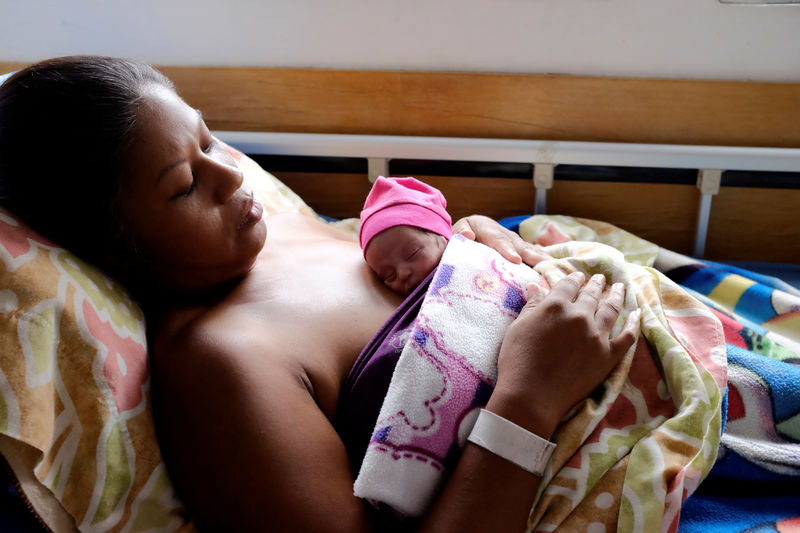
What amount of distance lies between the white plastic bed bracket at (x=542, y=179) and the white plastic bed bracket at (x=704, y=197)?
0.33 meters

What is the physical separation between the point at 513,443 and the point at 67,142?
26.0 inches

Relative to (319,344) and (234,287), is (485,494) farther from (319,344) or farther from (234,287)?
(234,287)

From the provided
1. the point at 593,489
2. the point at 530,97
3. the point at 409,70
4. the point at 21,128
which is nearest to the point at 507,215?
the point at 530,97

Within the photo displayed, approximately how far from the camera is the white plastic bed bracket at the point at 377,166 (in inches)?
62.8

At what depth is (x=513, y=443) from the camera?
79cm

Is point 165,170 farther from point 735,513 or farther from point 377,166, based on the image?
point 735,513

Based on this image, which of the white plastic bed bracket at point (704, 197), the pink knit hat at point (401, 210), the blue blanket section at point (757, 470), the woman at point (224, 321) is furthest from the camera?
the white plastic bed bracket at point (704, 197)

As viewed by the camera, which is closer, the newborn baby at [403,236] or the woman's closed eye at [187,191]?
the woman's closed eye at [187,191]

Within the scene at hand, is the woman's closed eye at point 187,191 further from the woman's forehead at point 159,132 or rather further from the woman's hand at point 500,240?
the woman's hand at point 500,240

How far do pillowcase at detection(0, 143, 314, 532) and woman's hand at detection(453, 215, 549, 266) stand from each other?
0.60 m

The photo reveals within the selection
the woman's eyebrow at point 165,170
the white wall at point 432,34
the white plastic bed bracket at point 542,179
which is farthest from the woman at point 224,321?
the white wall at point 432,34

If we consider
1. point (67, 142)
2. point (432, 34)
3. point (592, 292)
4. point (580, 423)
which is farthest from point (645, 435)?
point (432, 34)

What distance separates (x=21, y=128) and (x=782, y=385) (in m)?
1.04

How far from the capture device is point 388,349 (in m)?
0.89
